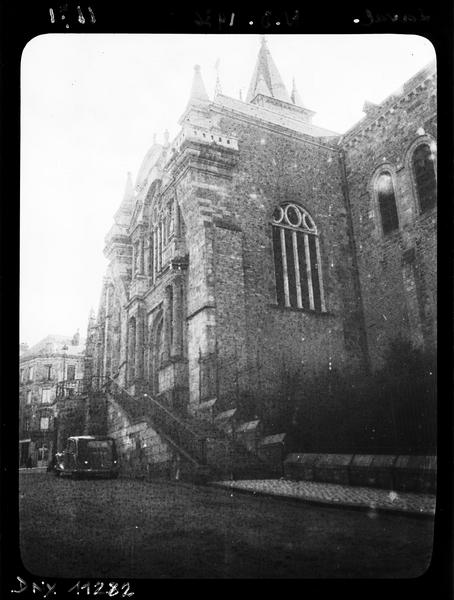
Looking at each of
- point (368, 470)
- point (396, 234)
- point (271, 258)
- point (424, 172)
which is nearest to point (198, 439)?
point (368, 470)

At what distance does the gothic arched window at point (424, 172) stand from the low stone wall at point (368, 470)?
345cm

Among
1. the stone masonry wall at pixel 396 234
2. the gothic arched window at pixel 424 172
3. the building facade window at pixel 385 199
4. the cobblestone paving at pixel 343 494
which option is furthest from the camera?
the building facade window at pixel 385 199

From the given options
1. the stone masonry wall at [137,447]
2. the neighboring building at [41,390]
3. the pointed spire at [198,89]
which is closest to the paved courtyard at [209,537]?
the neighboring building at [41,390]

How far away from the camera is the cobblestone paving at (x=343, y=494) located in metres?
5.09

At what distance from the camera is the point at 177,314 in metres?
7.17

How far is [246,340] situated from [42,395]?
269cm

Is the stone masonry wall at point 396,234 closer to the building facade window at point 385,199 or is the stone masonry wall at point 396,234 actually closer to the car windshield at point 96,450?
the building facade window at point 385,199

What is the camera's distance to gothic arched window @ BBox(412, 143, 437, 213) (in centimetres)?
687

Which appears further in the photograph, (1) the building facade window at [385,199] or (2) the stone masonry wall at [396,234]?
(1) the building facade window at [385,199]

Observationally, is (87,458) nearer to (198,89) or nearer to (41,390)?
(41,390)

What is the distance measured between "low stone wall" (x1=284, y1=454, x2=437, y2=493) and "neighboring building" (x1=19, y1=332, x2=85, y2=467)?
286 centimetres

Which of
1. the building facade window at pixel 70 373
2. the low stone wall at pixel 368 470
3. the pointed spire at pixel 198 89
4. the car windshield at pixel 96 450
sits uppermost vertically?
the pointed spire at pixel 198 89

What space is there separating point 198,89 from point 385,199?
347cm
